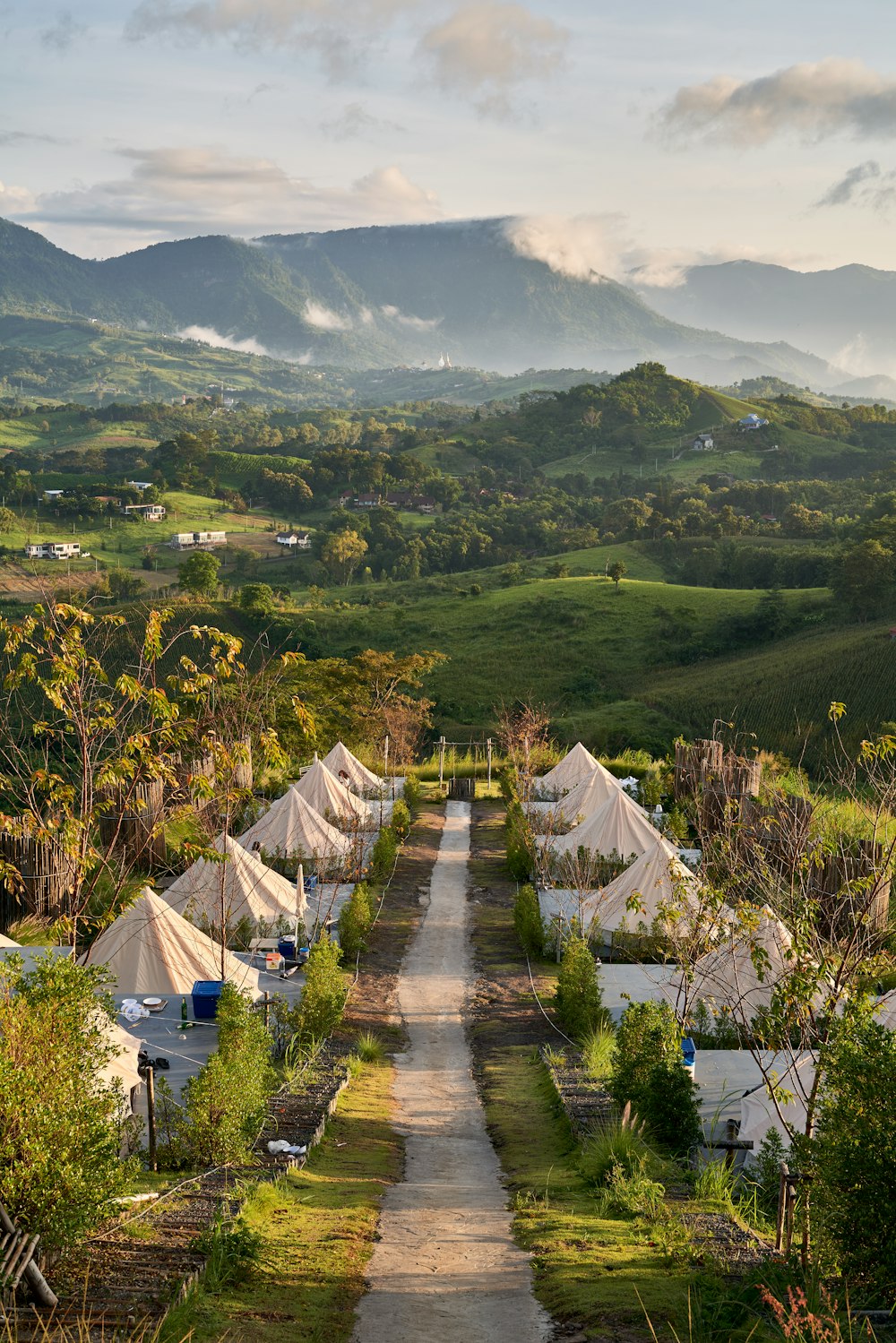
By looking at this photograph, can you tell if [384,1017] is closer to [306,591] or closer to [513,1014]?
[513,1014]

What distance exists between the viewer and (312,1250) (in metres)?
7.98

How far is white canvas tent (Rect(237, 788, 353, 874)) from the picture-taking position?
2261cm

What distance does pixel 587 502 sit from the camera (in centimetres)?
10569

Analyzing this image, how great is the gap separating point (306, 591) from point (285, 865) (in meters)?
59.0

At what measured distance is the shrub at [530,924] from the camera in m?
18.9

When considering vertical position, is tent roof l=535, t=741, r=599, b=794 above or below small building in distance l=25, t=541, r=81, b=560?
below

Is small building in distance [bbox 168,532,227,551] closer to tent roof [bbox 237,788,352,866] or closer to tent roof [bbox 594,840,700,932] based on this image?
tent roof [bbox 237,788,352,866]

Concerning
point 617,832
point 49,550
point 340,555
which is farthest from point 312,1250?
point 340,555

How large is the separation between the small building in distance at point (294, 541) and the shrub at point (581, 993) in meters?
79.8

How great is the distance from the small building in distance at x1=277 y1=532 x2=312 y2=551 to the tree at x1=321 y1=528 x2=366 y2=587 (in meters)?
6.71

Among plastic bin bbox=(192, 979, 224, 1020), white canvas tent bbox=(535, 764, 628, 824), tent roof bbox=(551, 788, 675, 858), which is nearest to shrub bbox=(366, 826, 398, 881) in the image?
tent roof bbox=(551, 788, 675, 858)

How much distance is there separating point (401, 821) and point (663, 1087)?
1734 cm

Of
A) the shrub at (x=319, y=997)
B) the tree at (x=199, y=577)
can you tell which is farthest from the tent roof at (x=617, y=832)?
the tree at (x=199, y=577)

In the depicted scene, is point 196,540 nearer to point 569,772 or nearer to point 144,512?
point 144,512
